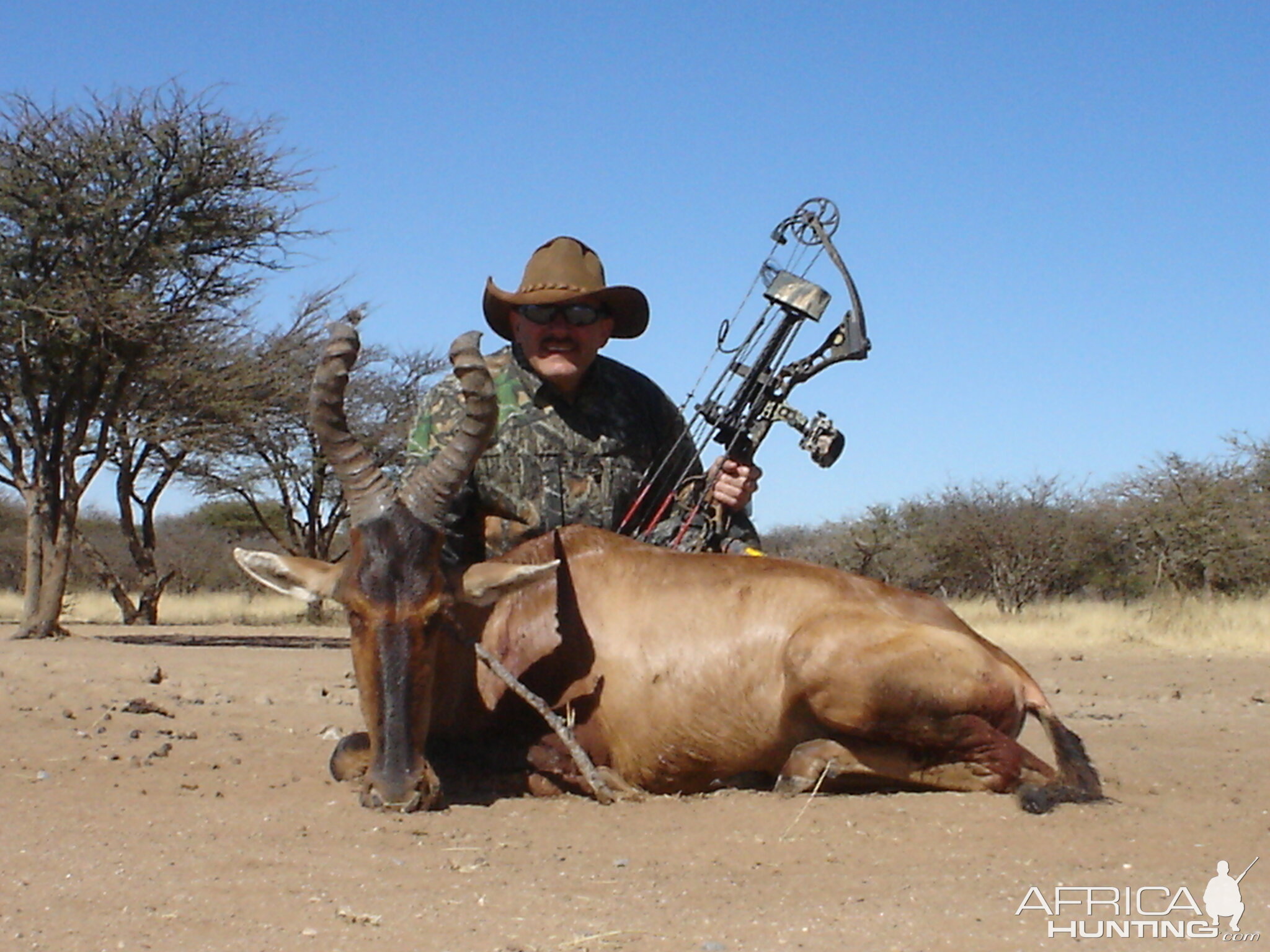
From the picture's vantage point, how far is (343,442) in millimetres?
5496

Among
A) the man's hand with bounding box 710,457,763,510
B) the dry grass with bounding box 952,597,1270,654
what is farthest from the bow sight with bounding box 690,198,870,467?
the dry grass with bounding box 952,597,1270,654

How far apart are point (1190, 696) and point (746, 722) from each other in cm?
631

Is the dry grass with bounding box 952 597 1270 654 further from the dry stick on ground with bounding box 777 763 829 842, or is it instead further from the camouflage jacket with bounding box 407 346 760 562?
the dry stick on ground with bounding box 777 763 829 842

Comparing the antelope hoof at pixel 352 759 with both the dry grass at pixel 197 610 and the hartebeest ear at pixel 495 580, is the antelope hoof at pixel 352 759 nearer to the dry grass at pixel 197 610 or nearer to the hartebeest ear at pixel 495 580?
the hartebeest ear at pixel 495 580

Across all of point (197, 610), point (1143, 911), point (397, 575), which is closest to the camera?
point (1143, 911)

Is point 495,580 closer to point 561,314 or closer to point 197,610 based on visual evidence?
point 561,314

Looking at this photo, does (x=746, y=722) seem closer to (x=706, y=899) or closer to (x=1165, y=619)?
(x=706, y=899)

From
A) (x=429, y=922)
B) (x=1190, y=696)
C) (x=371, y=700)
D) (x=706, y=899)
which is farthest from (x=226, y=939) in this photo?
(x=1190, y=696)

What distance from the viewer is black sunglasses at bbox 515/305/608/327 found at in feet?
21.8

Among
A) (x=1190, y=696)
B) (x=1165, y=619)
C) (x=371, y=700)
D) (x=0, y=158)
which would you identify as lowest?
(x=1165, y=619)

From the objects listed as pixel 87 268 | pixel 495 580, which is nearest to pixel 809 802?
pixel 495 580

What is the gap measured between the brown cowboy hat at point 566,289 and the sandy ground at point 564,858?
2265 mm

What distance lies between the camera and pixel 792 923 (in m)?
→ 3.66

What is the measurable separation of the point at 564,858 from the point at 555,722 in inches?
38.9
